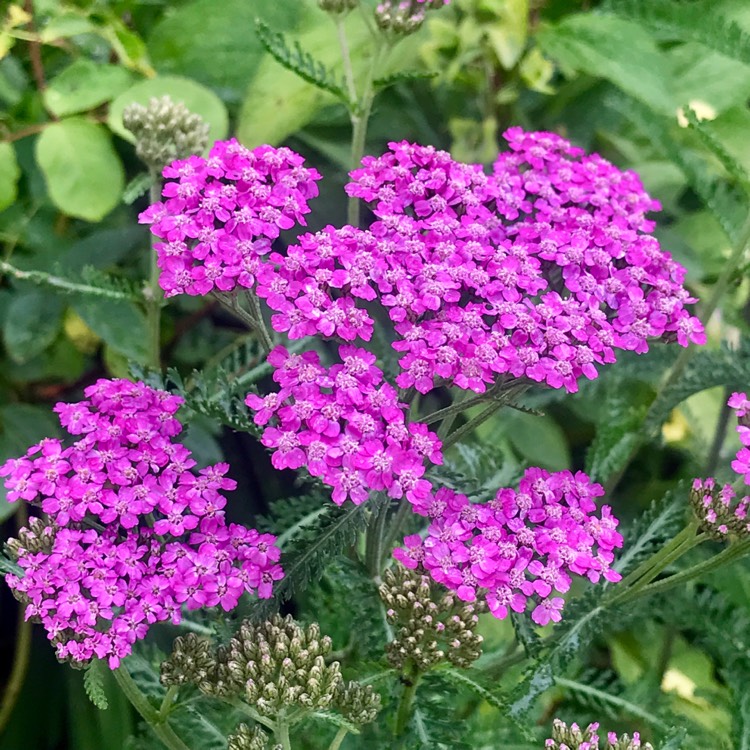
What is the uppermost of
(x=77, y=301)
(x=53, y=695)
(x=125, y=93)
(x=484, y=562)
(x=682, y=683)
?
(x=125, y=93)

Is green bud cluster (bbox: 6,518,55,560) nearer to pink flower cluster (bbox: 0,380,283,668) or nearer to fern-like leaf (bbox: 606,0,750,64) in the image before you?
pink flower cluster (bbox: 0,380,283,668)

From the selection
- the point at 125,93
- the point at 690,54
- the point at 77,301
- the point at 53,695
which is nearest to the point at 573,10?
the point at 690,54

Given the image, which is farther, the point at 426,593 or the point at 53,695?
the point at 53,695

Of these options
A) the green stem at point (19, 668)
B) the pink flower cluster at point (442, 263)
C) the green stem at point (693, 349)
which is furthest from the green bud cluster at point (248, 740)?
the green stem at point (19, 668)

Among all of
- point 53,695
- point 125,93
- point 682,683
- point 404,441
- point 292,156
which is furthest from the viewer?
point 53,695

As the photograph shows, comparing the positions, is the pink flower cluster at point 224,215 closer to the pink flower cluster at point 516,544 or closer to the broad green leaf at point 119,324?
the pink flower cluster at point 516,544

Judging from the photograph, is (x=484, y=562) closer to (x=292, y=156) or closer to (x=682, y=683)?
(x=292, y=156)
